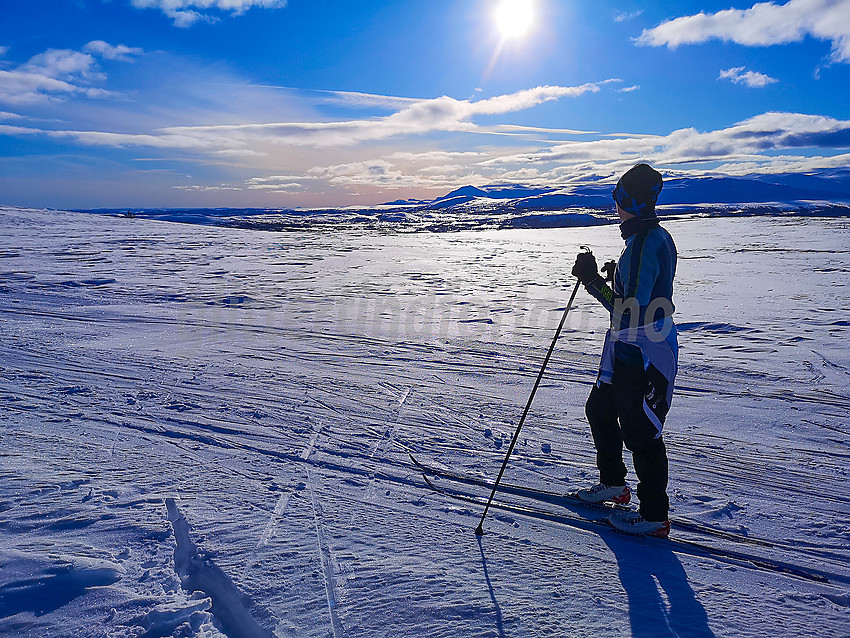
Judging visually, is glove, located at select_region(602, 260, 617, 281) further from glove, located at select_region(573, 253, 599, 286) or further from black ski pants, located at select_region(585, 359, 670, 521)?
black ski pants, located at select_region(585, 359, 670, 521)

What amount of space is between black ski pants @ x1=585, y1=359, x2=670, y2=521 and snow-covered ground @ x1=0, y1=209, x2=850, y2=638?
264 millimetres

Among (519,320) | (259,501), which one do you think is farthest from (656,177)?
(519,320)

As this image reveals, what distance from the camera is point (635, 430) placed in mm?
2635

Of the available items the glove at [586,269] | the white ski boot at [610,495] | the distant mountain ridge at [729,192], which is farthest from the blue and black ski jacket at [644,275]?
the distant mountain ridge at [729,192]

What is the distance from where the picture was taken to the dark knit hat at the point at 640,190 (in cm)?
255

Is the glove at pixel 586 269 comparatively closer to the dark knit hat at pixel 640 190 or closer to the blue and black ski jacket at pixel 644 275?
Answer: the blue and black ski jacket at pixel 644 275

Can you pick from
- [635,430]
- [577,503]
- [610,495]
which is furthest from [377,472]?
[635,430]

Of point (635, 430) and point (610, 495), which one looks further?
point (610, 495)

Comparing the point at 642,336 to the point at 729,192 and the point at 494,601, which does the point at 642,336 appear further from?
the point at 729,192

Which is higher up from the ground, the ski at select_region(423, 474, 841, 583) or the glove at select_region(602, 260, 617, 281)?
the glove at select_region(602, 260, 617, 281)

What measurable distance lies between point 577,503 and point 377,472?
52.0 inches

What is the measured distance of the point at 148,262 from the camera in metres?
14.3

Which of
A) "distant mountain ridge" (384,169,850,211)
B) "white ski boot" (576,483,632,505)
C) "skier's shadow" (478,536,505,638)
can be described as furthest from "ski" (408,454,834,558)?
"distant mountain ridge" (384,169,850,211)

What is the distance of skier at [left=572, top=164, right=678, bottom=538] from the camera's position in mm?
2543
